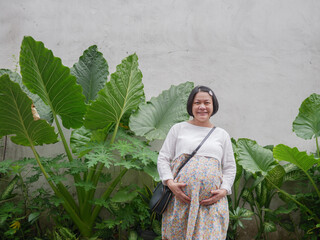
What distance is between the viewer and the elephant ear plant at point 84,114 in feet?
7.04

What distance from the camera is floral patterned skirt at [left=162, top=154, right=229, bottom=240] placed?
4.54ft

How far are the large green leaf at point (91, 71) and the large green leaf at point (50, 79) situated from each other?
18.1 inches

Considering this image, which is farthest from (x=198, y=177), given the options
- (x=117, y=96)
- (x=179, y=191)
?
(x=117, y=96)

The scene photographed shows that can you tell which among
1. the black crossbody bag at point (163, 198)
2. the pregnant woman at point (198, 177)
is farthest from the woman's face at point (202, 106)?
the black crossbody bag at point (163, 198)

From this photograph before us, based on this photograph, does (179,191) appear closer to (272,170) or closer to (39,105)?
(272,170)

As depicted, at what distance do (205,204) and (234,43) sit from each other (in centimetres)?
215

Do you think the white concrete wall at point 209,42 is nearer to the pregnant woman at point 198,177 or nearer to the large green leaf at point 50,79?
the large green leaf at point 50,79

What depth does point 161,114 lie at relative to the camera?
2.69 m

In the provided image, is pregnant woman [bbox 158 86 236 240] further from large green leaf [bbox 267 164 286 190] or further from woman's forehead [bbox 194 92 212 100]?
large green leaf [bbox 267 164 286 190]

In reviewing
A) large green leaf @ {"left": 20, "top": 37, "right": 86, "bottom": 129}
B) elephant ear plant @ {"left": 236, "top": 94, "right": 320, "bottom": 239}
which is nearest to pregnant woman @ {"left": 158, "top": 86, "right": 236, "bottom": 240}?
elephant ear plant @ {"left": 236, "top": 94, "right": 320, "bottom": 239}

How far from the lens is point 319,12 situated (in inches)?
122

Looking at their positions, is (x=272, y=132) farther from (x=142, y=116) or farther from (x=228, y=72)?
(x=142, y=116)

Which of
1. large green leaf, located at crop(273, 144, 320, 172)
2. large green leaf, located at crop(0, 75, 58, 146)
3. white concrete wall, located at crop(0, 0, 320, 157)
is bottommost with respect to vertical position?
large green leaf, located at crop(273, 144, 320, 172)

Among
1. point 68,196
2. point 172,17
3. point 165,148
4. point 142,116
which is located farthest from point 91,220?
point 172,17
